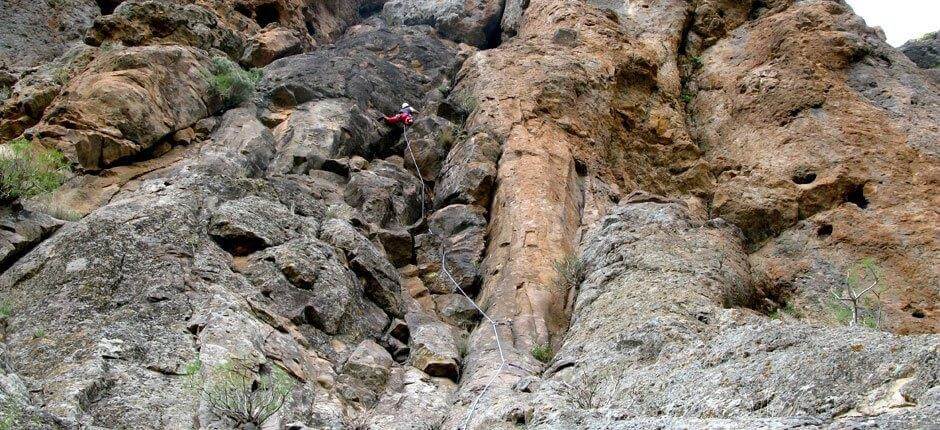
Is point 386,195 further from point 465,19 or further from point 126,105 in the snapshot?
point 465,19

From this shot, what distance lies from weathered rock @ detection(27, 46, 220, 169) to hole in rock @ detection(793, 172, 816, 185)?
12.4 metres

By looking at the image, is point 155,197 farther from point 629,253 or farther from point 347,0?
point 347,0

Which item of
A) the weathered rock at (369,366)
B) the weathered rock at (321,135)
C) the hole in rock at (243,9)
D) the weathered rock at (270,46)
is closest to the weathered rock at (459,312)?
the weathered rock at (369,366)

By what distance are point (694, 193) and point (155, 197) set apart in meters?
11.0

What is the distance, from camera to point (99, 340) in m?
8.66

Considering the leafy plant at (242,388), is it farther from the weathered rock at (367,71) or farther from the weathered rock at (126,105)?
the weathered rock at (367,71)

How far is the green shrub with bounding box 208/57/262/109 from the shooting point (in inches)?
664

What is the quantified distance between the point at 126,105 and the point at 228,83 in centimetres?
335

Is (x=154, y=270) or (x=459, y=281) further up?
(x=154, y=270)

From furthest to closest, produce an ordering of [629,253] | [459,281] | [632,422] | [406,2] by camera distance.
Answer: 1. [406,2]
2. [459,281]
3. [629,253]
4. [632,422]

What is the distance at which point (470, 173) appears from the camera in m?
15.6

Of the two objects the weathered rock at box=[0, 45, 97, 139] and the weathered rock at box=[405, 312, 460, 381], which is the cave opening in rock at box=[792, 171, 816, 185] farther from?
the weathered rock at box=[0, 45, 97, 139]

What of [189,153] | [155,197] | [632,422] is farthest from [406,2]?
[632,422]

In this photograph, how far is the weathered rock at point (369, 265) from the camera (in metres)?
12.4
